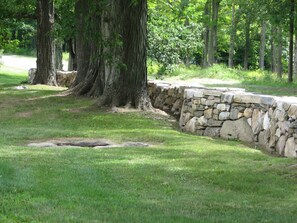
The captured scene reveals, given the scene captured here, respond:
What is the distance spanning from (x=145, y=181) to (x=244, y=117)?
250 inches

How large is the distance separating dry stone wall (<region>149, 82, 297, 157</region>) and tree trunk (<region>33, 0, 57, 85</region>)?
1533 cm

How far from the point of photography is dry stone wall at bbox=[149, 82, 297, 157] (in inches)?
472

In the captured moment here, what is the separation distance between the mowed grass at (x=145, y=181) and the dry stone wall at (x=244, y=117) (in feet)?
2.07

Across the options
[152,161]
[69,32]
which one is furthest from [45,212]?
[69,32]

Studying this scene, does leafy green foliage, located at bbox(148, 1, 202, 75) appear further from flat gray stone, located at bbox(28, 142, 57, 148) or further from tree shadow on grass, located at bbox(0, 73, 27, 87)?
flat gray stone, located at bbox(28, 142, 57, 148)

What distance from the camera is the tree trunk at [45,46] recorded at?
100.0 ft

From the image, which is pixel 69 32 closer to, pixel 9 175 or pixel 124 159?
pixel 124 159

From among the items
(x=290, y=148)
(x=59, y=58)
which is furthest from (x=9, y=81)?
(x=290, y=148)

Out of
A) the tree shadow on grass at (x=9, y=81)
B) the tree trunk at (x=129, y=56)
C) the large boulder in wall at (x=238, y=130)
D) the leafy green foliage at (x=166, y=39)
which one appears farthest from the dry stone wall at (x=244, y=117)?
the tree shadow on grass at (x=9, y=81)

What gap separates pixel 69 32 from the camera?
2711cm

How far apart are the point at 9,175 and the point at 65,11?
821 inches

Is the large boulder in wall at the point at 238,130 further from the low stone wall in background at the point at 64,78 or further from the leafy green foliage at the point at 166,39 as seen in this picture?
the low stone wall in background at the point at 64,78

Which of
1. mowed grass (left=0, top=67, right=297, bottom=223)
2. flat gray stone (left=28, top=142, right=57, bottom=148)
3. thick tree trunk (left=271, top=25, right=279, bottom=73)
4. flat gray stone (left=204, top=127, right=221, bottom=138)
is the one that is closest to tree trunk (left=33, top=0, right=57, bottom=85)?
thick tree trunk (left=271, top=25, right=279, bottom=73)

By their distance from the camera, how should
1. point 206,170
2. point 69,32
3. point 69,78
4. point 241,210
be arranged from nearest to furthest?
point 241,210, point 206,170, point 69,32, point 69,78
